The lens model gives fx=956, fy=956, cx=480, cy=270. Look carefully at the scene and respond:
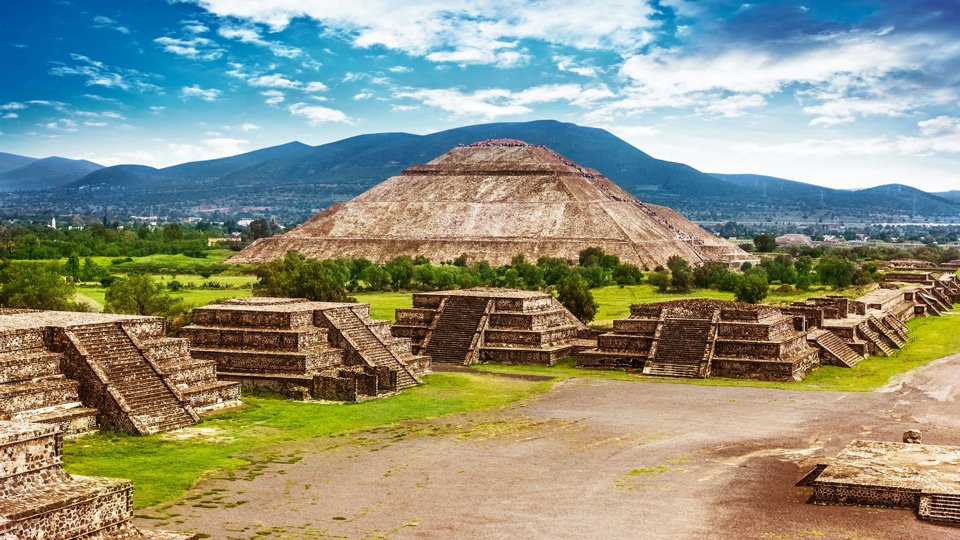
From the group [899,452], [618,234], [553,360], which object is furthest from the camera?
[618,234]

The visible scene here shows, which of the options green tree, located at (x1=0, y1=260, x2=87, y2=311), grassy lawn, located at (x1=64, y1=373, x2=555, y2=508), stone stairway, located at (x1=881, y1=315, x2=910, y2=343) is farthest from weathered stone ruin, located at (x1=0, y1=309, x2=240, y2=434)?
stone stairway, located at (x1=881, y1=315, x2=910, y2=343)

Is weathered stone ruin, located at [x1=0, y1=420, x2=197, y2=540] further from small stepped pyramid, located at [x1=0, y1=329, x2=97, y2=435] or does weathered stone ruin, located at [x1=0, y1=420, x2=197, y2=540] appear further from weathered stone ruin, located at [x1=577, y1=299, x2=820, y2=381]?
weathered stone ruin, located at [x1=577, y1=299, x2=820, y2=381]

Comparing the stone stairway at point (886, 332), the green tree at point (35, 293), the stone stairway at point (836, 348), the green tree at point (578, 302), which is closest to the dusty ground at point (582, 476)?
the stone stairway at point (836, 348)

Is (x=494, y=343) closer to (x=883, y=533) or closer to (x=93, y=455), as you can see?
(x=93, y=455)

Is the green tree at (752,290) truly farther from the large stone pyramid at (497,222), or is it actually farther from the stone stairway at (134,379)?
the large stone pyramid at (497,222)

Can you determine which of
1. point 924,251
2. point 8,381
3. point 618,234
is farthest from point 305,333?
point 924,251
